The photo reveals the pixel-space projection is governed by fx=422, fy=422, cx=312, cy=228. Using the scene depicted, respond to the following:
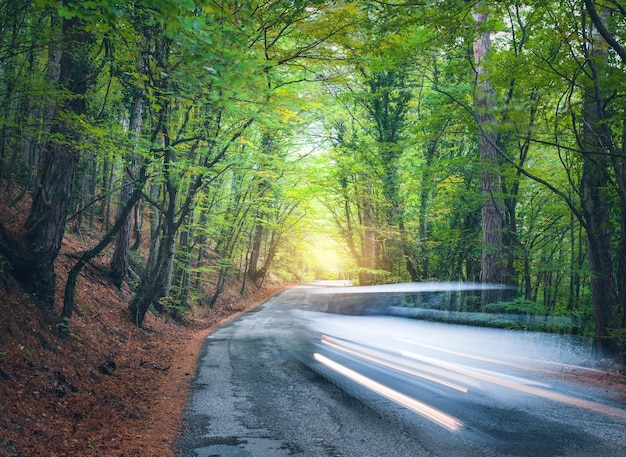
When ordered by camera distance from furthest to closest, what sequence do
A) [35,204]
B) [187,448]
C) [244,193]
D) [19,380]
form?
[244,193]
[35,204]
[19,380]
[187,448]

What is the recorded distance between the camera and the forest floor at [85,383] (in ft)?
14.5

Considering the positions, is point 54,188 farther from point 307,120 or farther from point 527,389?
point 307,120

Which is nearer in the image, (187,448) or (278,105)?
(187,448)

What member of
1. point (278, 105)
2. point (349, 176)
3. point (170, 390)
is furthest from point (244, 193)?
point (170, 390)

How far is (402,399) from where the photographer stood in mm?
6102

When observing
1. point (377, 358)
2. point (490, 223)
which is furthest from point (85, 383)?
point (490, 223)

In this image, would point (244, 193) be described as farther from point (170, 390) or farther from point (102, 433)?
point (102, 433)

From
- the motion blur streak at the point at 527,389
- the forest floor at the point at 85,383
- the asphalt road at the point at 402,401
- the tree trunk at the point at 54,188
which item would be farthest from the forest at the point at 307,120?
the motion blur streak at the point at 527,389

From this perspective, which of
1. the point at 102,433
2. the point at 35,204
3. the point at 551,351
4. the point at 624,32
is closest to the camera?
the point at 102,433

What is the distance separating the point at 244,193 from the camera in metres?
21.9

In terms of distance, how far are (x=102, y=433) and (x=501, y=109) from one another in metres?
9.51

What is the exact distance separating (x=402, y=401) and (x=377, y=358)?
3293 mm

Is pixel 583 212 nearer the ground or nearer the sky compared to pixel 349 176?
nearer the ground

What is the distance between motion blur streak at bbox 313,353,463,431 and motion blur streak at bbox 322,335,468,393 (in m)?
0.94
